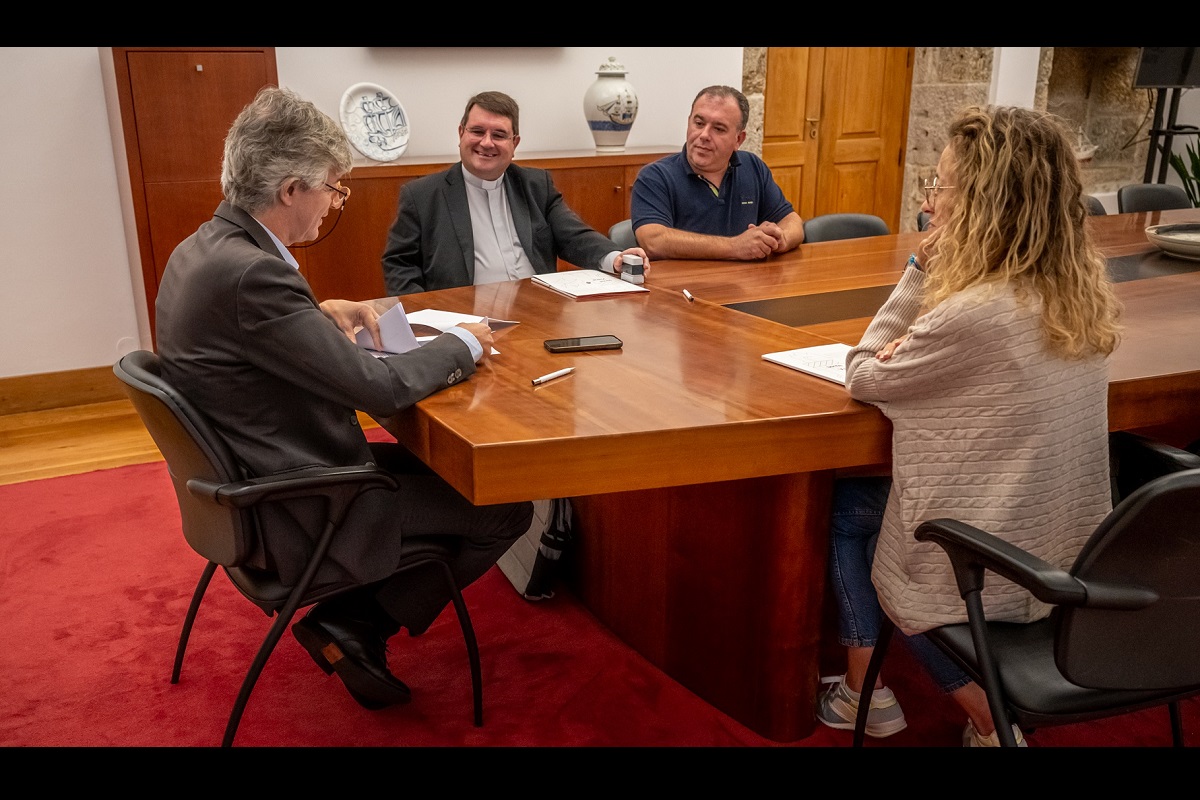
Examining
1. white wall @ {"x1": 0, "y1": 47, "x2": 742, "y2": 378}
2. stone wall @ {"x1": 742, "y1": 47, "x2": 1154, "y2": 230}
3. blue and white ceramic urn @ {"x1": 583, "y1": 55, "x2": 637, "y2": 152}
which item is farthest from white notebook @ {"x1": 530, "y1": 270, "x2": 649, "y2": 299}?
stone wall @ {"x1": 742, "y1": 47, "x2": 1154, "y2": 230}

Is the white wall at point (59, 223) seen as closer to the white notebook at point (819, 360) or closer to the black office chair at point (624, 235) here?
the black office chair at point (624, 235)

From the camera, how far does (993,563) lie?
5.22 ft

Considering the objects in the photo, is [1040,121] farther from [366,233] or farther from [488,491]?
[366,233]

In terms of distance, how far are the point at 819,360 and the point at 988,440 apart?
1.58 ft

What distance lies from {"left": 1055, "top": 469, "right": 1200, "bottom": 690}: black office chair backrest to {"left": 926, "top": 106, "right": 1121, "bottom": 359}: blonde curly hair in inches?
15.5

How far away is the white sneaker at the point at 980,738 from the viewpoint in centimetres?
202

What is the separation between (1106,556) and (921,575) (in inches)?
16.9

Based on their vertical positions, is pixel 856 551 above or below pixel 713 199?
below

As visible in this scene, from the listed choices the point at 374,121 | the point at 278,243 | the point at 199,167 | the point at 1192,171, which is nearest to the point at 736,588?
the point at 278,243

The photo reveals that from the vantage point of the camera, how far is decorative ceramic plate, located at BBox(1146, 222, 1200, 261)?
10.8 ft

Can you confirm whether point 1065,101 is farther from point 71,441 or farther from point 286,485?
point 286,485

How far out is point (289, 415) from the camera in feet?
6.54

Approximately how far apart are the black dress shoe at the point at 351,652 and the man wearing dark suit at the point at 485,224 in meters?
1.40

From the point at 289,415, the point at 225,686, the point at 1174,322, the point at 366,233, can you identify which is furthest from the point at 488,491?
the point at 366,233
